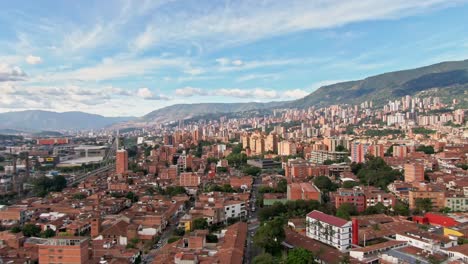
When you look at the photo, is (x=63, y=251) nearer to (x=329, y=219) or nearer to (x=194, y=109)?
(x=329, y=219)

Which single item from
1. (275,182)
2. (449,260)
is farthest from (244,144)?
(449,260)

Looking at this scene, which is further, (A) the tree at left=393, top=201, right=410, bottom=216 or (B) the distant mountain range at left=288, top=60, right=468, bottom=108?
(B) the distant mountain range at left=288, top=60, right=468, bottom=108

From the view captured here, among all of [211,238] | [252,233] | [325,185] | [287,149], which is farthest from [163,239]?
[287,149]

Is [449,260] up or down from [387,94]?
down

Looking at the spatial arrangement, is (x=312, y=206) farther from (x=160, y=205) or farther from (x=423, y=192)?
(x=160, y=205)

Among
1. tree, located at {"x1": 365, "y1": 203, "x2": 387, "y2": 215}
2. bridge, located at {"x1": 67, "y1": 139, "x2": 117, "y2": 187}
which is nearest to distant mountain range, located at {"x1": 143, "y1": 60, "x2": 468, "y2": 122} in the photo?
bridge, located at {"x1": 67, "y1": 139, "x2": 117, "y2": 187}

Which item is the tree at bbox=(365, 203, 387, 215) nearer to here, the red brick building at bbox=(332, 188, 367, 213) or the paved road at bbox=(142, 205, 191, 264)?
the red brick building at bbox=(332, 188, 367, 213)
